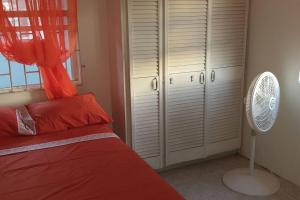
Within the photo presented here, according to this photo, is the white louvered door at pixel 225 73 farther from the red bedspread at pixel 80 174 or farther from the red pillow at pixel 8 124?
the red pillow at pixel 8 124

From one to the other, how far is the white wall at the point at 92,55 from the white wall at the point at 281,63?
146 cm

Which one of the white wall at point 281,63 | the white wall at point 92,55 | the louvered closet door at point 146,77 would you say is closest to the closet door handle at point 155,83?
the louvered closet door at point 146,77

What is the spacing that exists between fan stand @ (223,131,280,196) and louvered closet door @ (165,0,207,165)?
0.41m

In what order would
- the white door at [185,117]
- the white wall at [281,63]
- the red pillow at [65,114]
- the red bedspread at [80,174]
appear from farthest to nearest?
the white door at [185,117], the white wall at [281,63], the red pillow at [65,114], the red bedspread at [80,174]

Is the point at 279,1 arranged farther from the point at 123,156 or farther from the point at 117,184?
the point at 117,184

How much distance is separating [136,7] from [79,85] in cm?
89

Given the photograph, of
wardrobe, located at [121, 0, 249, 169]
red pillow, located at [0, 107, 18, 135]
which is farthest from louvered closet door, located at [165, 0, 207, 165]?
red pillow, located at [0, 107, 18, 135]

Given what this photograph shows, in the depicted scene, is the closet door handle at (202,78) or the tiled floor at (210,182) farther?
the closet door handle at (202,78)

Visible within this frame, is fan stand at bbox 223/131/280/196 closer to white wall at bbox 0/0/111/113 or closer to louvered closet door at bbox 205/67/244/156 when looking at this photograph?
louvered closet door at bbox 205/67/244/156

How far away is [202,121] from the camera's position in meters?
3.37

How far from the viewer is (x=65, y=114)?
106 inches

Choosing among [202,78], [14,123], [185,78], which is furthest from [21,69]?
[202,78]

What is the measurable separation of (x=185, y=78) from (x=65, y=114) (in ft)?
3.79

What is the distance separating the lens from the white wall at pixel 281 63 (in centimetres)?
297
